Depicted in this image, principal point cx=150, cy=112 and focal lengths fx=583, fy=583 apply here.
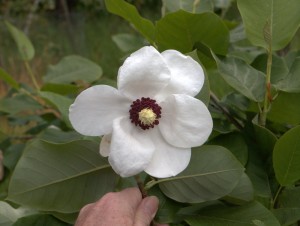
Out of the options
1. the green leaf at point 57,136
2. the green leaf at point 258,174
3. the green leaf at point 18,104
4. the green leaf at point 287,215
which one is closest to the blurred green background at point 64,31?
the green leaf at point 18,104

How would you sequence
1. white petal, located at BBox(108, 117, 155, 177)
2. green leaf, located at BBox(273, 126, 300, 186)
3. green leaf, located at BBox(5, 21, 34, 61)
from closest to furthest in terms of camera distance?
white petal, located at BBox(108, 117, 155, 177)
green leaf, located at BBox(273, 126, 300, 186)
green leaf, located at BBox(5, 21, 34, 61)

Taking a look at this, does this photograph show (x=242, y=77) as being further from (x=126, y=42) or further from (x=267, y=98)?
(x=126, y=42)

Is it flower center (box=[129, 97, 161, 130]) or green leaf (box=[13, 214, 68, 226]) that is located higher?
flower center (box=[129, 97, 161, 130])

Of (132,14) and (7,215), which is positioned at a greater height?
(132,14)

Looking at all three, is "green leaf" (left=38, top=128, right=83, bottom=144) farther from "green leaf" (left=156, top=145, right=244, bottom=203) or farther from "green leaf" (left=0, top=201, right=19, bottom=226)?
"green leaf" (left=156, top=145, right=244, bottom=203)

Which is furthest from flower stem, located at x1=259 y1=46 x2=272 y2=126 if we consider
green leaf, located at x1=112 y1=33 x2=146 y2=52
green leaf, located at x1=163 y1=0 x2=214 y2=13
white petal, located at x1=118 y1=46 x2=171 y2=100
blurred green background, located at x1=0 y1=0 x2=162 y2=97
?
blurred green background, located at x1=0 y1=0 x2=162 y2=97

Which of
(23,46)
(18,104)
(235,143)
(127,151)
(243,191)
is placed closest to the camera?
(127,151)

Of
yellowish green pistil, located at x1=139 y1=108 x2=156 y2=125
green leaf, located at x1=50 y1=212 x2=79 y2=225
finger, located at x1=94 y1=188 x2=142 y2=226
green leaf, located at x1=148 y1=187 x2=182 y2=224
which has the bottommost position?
green leaf, located at x1=50 y1=212 x2=79 y2=225

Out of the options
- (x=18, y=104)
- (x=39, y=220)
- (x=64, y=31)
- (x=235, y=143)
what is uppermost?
(x=235, y=143)

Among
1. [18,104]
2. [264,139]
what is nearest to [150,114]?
[264,139]
